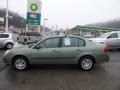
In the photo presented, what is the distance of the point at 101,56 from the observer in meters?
8.88

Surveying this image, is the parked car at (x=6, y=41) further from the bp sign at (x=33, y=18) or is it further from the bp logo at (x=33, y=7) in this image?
the bp logo at (x=33, y=7)

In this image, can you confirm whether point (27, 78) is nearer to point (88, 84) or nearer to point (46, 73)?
point (46, 73)

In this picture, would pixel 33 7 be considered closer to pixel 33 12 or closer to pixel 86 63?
pixel 33 12

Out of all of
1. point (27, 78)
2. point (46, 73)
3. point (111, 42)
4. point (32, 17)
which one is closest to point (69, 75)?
point (46, 73)

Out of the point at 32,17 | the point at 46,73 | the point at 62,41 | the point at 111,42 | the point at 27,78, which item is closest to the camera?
the point at 27,78

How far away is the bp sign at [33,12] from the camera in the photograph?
22.1 meters

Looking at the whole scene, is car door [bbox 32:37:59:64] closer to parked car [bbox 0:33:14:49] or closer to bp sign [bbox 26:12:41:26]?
parked car [bbox 0:33:14:49]

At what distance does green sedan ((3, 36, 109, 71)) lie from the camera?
8.77 meters

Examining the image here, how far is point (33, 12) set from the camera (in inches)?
882

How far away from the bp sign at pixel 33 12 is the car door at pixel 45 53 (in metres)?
13.9

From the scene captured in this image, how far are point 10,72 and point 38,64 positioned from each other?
1.21 meters

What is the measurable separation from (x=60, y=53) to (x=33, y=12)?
1448 cm

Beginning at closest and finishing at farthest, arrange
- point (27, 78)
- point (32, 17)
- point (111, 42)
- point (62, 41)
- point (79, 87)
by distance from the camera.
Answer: point (79, 87), point (27, 78), point (62, 41), point (111, 42), point (32, 17)

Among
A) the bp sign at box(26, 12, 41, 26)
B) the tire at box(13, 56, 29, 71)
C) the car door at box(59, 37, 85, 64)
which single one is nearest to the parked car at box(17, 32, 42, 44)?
the bp sign at box(26, 12, 41, 26)
